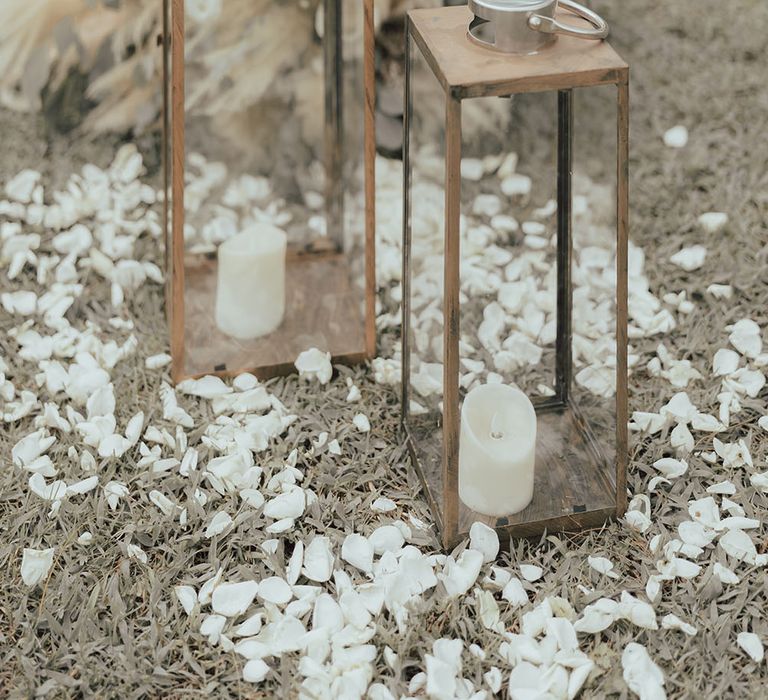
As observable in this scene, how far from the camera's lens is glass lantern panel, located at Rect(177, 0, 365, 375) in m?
1.37

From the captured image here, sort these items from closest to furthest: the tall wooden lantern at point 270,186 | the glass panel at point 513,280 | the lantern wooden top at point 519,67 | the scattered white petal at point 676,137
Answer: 1. the lantern wooden top at point 519,67
2. the glass panel at point 513,280
3. the tall wooden lantern at point 270,186
4. the scattered white petal at point 676,137

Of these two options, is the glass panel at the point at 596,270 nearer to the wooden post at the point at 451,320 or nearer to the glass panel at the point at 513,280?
the glass panel at the point at 513,280

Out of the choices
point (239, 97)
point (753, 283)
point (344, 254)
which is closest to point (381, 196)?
point (344, 254)

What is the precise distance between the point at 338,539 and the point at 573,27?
1.68 feet

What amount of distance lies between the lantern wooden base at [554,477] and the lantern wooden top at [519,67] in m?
0.36

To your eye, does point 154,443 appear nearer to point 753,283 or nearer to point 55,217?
point 55,217

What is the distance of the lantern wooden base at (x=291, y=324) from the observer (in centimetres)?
137

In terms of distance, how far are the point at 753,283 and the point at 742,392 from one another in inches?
8.6

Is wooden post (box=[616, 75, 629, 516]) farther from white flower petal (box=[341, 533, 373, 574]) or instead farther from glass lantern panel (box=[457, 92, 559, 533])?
white flower petal (box=[341, 533, 373, 574])

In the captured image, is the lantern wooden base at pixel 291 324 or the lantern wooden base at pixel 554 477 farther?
the lantern wooden base at pixel 291 324

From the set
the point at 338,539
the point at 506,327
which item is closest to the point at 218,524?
the point at 338,539

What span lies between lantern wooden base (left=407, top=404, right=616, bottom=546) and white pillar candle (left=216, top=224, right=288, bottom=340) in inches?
9.9

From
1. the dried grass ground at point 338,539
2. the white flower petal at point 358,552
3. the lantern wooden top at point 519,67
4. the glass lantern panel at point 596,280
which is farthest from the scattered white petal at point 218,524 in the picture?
the lantern wooden top at point 519,67

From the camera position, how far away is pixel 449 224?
1.02 metres
